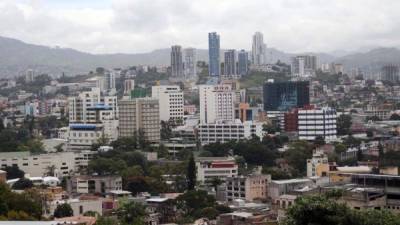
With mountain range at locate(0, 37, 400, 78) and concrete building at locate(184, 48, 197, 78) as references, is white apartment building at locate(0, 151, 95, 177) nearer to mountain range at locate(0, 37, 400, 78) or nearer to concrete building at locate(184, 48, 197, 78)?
concrete building at locate(184, 48, 197, 78)

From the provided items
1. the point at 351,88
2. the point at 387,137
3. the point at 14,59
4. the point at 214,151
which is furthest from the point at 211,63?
the point at 14,59

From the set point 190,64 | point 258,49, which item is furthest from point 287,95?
point 258,49

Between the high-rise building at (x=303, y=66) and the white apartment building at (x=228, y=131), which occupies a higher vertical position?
the high-rise building at (x=303, y=66)

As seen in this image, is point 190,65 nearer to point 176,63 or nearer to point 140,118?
point 176,63

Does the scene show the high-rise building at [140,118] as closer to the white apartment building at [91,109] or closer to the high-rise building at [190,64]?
the white apartment building at [91,109]

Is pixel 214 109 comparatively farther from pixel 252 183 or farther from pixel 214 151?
pixel 252 183

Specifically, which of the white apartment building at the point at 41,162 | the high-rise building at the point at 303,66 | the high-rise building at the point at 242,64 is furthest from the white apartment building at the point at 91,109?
the high-rise building at the point at 303,66

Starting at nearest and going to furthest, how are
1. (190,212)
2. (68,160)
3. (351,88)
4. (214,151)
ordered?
(190,212)
(68,160)
(214,151)
(351,88)
